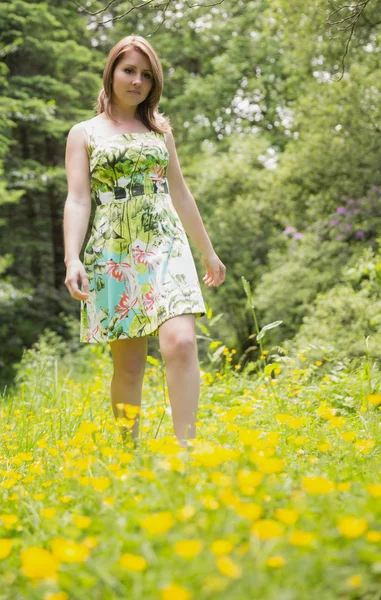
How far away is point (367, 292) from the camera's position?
550cm

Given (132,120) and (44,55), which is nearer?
(132,120)

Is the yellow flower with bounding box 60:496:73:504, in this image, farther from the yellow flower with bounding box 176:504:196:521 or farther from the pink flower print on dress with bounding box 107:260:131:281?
the pink flower print on dress with bounding box 107:260:131:281

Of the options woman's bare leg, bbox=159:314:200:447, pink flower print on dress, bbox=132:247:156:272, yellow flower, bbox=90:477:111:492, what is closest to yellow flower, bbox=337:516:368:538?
yellow flower, bbox=90:477:111:492

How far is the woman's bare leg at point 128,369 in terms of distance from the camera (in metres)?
2.79

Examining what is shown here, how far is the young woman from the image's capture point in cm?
254

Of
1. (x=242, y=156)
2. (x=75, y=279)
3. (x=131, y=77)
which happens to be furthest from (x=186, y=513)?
(x=242, y=156)

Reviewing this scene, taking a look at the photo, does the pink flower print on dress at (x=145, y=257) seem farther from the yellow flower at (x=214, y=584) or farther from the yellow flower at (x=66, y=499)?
the yellow flower at (x=214, y=584)

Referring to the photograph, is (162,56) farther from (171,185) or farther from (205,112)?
(171,185)

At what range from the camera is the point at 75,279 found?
7.93 ft

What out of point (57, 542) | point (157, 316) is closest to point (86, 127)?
point (157, 316)

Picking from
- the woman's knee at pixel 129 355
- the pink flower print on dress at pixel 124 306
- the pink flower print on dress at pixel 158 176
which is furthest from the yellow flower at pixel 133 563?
the pink flower print on dress at pixel 158 176

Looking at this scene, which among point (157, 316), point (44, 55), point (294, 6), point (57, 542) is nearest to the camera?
point (57, 542)

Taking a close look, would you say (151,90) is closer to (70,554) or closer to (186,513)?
(186,513)

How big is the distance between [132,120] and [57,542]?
1927mm
